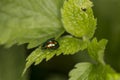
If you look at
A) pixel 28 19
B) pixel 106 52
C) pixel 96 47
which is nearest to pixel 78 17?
pixel 96 47

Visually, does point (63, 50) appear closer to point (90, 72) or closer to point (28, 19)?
point (90, 72)

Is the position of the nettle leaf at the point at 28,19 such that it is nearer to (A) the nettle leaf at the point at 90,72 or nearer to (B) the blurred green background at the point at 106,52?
(A) the nettle leaf at the point at 90,72

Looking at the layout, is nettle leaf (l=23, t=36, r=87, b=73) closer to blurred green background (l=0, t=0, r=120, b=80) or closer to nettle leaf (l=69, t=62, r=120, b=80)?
nettle leaf (l=69, t=62, r=120, b=80)

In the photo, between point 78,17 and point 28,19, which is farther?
point 28,19

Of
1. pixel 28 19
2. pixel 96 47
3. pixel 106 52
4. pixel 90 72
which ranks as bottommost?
pixel 106 52

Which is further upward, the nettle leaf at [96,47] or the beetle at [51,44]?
the beetle at [51,44]

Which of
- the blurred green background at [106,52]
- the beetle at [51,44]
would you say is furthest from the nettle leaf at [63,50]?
the blurred green background at [106,52]

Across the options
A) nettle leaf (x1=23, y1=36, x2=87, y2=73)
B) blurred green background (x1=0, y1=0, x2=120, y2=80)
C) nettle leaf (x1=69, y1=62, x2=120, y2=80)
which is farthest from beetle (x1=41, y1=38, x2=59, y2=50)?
blurred green background (x1=0, y1=0, x2=120, y2=80)
